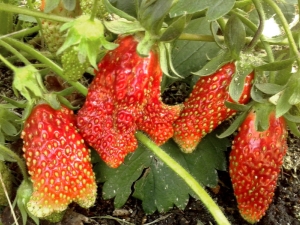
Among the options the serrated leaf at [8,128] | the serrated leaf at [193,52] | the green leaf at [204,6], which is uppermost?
the green leaf at [204,6]

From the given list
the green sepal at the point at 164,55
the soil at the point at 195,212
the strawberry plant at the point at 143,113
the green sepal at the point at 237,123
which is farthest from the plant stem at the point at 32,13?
the green sepal at the point at 237,123

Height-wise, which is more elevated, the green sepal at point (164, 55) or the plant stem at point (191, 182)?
the green sepal at point (164, 55)

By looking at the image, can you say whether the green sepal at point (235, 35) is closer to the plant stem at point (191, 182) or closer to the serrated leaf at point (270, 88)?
the serrated leaf at point (270, 88)

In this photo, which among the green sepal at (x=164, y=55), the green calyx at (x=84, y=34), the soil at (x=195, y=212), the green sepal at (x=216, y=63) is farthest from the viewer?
the soil at (x=195, y=212)

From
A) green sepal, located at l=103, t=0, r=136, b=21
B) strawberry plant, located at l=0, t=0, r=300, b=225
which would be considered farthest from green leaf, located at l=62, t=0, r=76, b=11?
green sepal, located at l=103, t=0, r=136, b=21

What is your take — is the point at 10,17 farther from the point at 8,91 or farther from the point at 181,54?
the point at 181,54

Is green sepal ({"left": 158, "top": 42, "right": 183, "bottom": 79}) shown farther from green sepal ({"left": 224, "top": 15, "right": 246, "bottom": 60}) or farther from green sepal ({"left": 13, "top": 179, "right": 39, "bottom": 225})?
green sepal ({"left": 13, "top": 179, "right": 39, "bottom": 225})

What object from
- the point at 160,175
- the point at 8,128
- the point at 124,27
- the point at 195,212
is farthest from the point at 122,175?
the point at 124,27
